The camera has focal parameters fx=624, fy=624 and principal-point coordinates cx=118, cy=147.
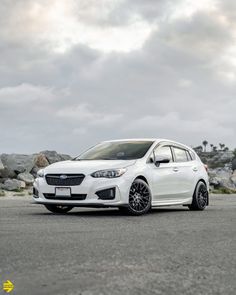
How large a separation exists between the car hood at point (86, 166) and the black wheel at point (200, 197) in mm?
2516

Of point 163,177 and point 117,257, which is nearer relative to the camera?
point 117,257

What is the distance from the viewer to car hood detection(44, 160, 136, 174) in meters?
12.1

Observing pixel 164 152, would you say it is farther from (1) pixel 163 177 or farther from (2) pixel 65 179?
(2) pixel 65 179

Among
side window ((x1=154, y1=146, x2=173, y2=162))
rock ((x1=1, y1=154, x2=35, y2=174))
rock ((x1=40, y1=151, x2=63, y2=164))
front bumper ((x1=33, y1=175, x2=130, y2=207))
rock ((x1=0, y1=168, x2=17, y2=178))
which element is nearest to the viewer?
front bumper ((x1=33, y1=175, x2=130, y2=207))

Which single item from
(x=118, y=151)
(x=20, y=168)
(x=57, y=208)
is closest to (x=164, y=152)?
(x=118, y=151)

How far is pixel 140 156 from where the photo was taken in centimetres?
1305

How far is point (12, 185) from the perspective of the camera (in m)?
23.9

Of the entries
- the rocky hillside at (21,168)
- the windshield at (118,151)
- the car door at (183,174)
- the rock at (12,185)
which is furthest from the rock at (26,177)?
the car door at (183,174)

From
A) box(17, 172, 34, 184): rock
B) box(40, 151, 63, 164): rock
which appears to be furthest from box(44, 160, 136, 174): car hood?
box(40, 151, 63, 164): rock

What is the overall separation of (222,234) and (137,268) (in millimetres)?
3336

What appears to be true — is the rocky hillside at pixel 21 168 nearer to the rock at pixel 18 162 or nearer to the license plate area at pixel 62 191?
the rock at pixel 18 162

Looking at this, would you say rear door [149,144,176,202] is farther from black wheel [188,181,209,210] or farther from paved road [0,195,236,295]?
paved road [0,195,236,295]

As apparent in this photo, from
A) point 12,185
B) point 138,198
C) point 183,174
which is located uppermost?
point 183,174

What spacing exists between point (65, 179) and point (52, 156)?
18.3 meters
